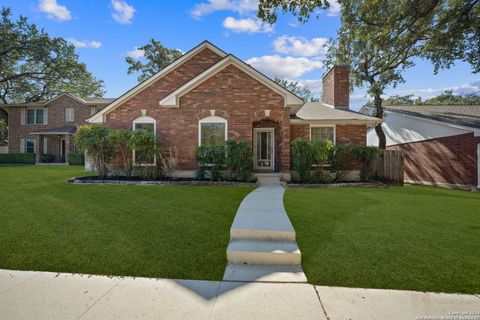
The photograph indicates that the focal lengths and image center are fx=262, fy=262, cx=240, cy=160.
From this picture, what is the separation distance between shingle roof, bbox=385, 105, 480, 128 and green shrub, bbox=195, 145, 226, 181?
12766 millimetres

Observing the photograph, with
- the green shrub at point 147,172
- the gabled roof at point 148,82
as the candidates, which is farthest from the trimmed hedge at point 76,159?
the green shrub at point 147,172

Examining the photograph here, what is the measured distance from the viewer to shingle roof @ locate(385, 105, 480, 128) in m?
14.3

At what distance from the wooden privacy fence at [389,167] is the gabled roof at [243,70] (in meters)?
5.06

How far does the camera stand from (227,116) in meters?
11.9

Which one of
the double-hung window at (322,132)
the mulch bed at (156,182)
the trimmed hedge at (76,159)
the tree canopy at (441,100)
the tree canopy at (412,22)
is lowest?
the mulch bed at (156,182)

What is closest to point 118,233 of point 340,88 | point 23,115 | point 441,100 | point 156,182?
point 156,182

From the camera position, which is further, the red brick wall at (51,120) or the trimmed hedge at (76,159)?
the red brick wall at (51,120)

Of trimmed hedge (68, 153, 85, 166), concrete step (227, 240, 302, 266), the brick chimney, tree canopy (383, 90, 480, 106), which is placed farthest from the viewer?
tree canopy (383, 90, 480, 106)

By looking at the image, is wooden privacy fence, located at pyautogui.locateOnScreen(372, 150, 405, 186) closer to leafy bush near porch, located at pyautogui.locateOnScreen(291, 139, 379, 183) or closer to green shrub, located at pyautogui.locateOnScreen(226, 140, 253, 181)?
leafy bush near porch, located at pyautogui.locateOnScreen(291, 139, 379, 183)

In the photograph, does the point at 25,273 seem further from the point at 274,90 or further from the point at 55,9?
the point at 55,9

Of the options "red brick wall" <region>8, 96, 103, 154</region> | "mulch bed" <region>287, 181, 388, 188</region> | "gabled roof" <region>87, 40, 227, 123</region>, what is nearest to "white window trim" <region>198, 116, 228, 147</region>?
"gabled roof" <region>87, 40, 227, 123</region>

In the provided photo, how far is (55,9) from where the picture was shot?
46.9 feet

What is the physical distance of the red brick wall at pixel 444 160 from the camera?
13.0 metres

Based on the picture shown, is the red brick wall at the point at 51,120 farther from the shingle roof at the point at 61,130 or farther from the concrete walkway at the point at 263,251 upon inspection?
the concrete walkway at the point at 263,251
